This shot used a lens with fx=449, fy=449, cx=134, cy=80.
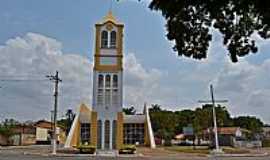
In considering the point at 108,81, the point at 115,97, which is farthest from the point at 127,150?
the point at 108,81

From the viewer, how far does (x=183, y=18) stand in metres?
8.19

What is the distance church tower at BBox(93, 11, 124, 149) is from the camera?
46906mm

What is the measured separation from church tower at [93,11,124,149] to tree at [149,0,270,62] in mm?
38222

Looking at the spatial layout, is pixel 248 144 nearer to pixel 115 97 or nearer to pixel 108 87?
pixel 115 97

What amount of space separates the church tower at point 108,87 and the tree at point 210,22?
38.2m

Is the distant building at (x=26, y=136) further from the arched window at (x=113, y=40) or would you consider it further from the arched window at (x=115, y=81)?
the arched window at (x=113, y=40)

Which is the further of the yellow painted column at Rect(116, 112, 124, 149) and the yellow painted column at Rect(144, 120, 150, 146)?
the yellow painted column at Rect(144, 120, 150, 146)

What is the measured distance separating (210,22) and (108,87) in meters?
39.1

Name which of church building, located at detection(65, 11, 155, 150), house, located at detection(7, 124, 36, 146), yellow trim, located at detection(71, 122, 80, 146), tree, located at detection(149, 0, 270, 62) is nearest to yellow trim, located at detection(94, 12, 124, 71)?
church building, located at detection(65, 11, 155, 150)

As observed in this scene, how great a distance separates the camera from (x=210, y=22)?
8273mm

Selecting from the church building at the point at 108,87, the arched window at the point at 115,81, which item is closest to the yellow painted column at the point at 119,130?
the church building at the point at 108,87

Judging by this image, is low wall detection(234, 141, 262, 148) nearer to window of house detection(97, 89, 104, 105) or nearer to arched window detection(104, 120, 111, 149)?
arched window detection(104, 120, 111, 149)

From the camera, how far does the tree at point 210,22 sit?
7520mm

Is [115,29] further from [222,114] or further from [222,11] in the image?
[222,114]
